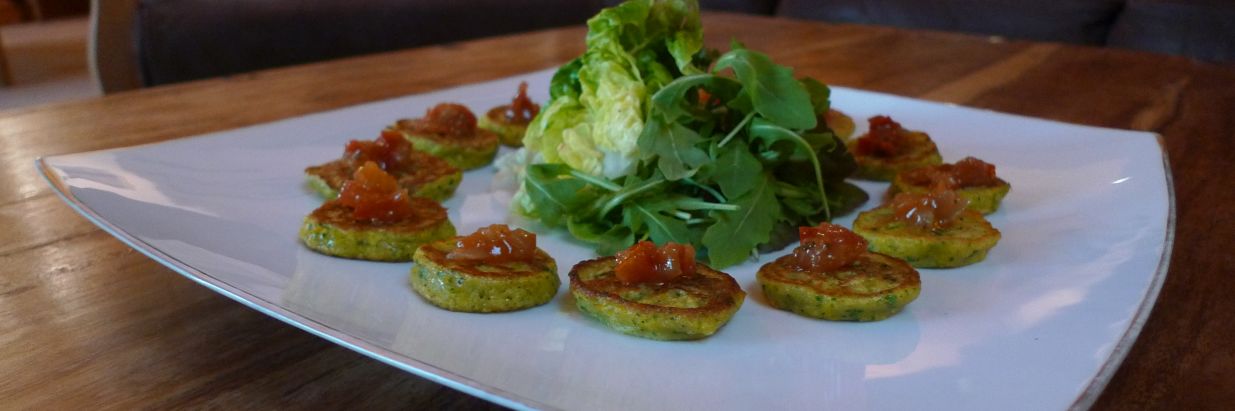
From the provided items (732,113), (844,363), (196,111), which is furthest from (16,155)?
(844,363)

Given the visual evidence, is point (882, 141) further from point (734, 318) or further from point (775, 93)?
point (734, 318)

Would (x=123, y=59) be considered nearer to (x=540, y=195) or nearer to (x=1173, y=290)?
(x=540, y=195)

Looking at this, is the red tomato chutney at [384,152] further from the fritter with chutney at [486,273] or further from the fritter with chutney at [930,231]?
the fritter with chutney at [930,231]

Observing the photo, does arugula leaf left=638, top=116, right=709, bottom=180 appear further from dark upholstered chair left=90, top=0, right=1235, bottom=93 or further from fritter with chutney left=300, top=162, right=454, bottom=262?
dark upholstered chair left=90, top=0, right=1235, bottom=93

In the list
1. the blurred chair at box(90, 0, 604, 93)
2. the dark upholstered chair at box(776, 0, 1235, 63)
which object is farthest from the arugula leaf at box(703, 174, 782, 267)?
the dark upholstered chair at box(776, 0, 1235, 63)

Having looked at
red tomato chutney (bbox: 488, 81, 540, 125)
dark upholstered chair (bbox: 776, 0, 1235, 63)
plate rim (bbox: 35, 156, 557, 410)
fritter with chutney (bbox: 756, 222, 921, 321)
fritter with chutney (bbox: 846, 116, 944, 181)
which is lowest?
dark upholstered chair (bbox: 776, 0, 1235, 63)

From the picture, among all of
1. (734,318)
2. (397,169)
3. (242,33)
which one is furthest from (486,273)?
(242,33)
